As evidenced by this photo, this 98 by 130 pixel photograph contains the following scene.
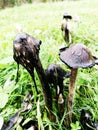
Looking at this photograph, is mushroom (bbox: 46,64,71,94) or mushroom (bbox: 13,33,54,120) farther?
→ mushroom (bbox: 46,64,71,94)

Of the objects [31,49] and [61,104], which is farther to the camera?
[61,104]

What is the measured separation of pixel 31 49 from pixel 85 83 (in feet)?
2.24

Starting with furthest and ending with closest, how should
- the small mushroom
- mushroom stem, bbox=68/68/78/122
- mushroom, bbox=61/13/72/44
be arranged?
mushroom, bbox=61/13/72/44
mushroom stem, bbox=68/68/78/122
the small mushroom

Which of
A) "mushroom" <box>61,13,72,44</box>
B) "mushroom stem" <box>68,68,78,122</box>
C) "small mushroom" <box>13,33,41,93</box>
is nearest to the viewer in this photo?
"small mushroom" <box>13,33,41,93</box>

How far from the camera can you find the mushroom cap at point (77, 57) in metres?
1.22

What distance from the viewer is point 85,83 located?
71.8 inches

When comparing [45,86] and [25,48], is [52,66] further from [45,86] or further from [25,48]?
[25,48]

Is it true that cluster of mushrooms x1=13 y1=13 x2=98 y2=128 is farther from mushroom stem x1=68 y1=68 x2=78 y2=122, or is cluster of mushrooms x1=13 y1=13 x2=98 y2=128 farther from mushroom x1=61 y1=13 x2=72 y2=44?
Answer: mushroom x1=61 y1=13 x2=72 y2=44

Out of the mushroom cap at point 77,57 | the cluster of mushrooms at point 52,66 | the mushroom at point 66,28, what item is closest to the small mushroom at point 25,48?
the cluster of mushrooms at point 52,66

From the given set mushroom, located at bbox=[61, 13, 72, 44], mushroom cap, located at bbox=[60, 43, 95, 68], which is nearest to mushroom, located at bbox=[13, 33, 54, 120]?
mushroom cap, located at bbox=[60, 43, 95, 68]

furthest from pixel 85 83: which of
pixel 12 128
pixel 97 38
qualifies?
pixel 97 38

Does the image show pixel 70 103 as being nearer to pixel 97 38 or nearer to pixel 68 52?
pixel 68 52

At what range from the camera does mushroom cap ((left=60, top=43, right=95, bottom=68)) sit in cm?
122

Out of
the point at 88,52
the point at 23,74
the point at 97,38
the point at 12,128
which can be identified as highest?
the point at 88,52
